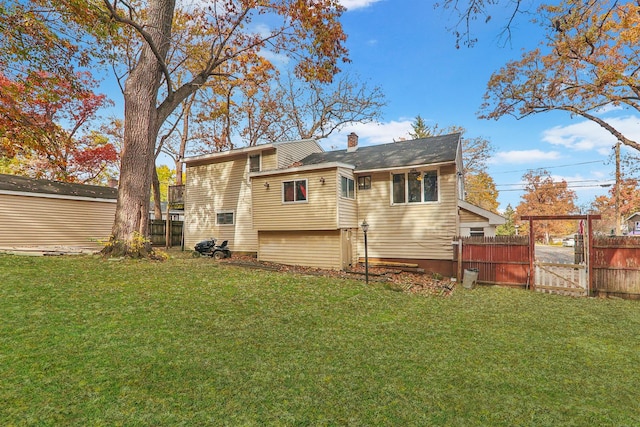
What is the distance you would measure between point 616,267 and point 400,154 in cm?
866

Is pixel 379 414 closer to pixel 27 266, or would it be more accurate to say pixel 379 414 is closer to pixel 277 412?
pixel 277 412

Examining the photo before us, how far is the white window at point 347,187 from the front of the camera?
12.7m

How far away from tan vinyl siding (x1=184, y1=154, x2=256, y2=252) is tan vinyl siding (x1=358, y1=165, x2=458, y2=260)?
619 centimetres

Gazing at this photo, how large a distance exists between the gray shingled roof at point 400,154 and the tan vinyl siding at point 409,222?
590 mm

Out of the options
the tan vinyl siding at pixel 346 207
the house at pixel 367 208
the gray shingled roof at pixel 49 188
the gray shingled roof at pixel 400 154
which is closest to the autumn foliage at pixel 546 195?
the gray shingled roof at pixel 400 154

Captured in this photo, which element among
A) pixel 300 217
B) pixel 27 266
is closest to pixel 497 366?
pixel 300 217

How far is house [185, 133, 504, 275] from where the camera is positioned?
12.1 metres

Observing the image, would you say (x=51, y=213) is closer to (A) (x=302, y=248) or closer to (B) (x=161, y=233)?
(B) (x=161, y=233)

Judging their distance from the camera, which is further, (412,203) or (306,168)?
(412,203)

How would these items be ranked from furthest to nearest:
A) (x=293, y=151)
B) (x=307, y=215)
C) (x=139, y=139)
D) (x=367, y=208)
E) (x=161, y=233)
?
1. (x=161, y=233)
2. (x=293, y=151)
3. (x=367, y=208)
4. (x=307, y=215)
5. (x=139, y=139)

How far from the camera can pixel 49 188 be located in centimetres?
1407

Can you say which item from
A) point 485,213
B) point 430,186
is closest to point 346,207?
point 430,186

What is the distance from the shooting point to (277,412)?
9.82 feet

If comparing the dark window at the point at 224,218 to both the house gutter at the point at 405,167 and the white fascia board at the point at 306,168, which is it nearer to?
the white fascia board at the point at 306,168
